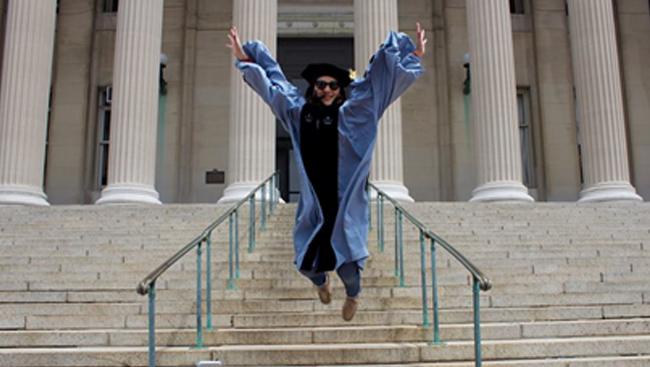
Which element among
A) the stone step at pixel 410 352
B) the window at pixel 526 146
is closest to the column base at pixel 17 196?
the stone step at pixel 410 352

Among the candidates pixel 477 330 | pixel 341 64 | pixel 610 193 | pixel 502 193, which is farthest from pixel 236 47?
pixel 341 64

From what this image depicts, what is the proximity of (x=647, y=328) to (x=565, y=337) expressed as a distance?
2.81ft

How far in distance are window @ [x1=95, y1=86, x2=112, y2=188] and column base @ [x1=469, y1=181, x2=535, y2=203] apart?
11.8 meters

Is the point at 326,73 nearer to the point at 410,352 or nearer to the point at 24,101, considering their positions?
the point at 410,352

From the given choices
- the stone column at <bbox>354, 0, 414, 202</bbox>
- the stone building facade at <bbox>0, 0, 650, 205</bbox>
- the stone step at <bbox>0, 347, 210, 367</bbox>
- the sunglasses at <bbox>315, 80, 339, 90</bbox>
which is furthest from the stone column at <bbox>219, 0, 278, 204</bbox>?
the sunglasses at <bbox>315, 80, 339, 90</bbox>

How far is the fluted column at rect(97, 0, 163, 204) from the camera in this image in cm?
1507

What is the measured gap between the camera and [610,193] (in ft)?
51.6

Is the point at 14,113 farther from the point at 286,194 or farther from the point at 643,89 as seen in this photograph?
the point at 643,89

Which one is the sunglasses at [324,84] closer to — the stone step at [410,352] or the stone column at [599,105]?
the stone step at [410,352]

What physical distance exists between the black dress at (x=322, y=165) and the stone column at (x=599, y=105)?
508 inches

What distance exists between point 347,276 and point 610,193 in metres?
12.9

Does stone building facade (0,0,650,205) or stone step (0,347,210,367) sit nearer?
stone step (0,347,210,367)

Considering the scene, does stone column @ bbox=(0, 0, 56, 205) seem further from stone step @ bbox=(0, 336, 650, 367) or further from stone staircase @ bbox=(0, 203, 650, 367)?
stone step @ bbox=(0, 336, 650, 367)

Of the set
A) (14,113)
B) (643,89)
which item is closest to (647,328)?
(14,113)
